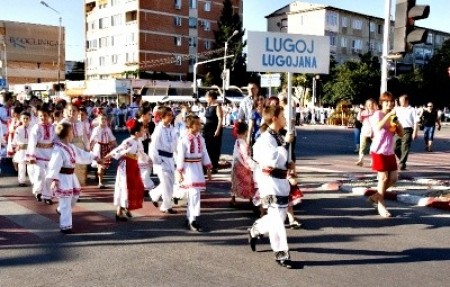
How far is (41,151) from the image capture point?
32.2 ft

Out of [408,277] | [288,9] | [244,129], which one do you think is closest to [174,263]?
[408,277]

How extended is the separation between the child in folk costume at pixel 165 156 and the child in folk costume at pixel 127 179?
1.61ft

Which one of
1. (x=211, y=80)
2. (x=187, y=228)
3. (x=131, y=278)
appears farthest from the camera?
(x=211, y=80)

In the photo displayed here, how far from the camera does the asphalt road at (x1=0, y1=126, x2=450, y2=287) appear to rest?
17.5ft

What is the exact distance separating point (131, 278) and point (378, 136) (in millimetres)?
4677

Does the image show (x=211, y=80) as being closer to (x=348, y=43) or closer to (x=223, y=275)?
(x=348, y=43)

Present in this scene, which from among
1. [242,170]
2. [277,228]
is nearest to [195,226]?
[242,170]

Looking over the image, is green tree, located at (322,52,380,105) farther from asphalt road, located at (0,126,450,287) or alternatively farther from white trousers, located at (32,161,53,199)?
white trousers, located at (32,161,53,199)

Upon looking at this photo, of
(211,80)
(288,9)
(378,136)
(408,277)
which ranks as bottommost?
(408,277)

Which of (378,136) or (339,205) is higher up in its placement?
(378,136)

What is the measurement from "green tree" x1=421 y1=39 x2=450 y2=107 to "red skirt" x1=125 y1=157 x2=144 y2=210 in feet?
186

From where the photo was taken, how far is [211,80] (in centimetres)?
6681

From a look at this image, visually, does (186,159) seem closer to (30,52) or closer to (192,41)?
(192,41)

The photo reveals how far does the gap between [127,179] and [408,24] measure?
18.3ft
